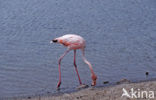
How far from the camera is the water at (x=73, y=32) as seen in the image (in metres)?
8.83

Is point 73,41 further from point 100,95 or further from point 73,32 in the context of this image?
point 73,32

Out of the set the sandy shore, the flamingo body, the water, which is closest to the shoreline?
the sandy shore

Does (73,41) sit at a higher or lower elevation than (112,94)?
higher

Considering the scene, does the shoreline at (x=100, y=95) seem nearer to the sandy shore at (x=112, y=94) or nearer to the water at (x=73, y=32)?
the sandy shore at (x=112, y=94)

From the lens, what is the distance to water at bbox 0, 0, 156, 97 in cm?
883

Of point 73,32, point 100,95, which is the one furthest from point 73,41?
point 73,32

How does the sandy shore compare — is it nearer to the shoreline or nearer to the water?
the shoreline

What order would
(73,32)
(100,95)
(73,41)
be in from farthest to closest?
1. (73,32)
2. (73,41)
3. (100,95)

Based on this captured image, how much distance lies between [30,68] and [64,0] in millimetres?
8313

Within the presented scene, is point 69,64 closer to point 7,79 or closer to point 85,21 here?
point 7,79

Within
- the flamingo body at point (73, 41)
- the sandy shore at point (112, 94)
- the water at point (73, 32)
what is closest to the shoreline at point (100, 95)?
the sandy shore at point (112, 94)

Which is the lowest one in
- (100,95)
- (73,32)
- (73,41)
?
(100,95)

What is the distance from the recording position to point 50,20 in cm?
1395

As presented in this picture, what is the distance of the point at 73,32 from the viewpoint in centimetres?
1245
